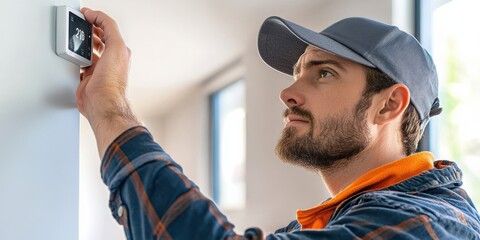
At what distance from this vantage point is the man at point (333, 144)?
35.1 inches

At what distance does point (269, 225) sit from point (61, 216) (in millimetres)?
2742

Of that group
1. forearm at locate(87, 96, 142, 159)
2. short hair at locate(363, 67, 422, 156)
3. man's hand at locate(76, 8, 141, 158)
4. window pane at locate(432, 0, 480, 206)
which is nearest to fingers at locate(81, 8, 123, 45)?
man's hand at locate(76, 8, 141, 158)

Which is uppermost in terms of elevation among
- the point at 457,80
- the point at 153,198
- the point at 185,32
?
the point at 185,32

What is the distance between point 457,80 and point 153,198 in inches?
65.6

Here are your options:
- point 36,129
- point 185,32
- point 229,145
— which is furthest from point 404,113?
point 229,145

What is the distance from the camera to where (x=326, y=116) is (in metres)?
1.27

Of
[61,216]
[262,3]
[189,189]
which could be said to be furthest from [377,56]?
[262,3]

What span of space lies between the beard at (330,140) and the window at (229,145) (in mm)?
3137

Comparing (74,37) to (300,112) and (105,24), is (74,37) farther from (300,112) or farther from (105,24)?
(300,112)

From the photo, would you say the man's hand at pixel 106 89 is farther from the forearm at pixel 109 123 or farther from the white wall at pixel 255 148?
the white wall at pixel 255 148

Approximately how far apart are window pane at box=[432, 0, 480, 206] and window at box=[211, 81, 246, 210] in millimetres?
2192

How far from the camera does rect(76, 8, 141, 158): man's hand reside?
932 mm

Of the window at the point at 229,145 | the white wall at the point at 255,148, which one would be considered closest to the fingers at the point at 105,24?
the white wall at the point at 255,148

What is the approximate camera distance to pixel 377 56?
128 centimetres
